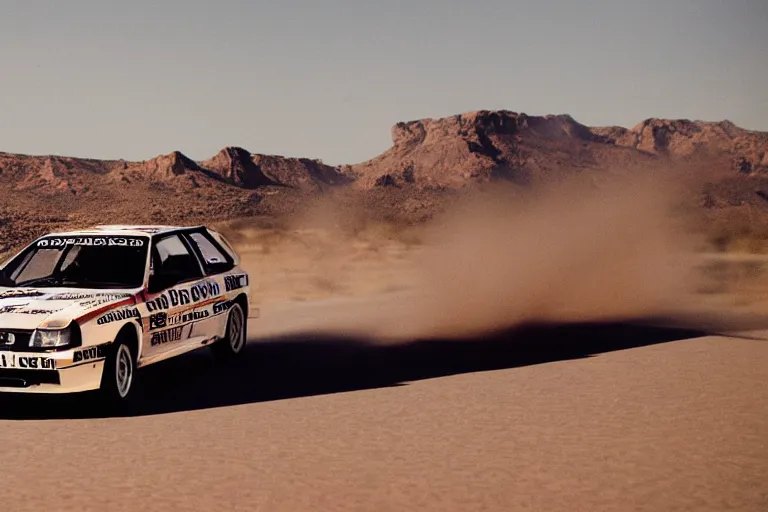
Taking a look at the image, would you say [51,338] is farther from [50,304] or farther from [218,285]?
[218,285]

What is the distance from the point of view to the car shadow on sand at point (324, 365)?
10.6 meters

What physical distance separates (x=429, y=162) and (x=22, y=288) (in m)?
148

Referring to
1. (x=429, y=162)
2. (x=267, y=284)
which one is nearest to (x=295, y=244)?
(x=267, y=284)

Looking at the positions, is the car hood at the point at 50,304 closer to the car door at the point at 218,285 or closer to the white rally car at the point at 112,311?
the white rally car at the point at 112,311

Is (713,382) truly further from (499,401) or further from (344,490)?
(344,490)

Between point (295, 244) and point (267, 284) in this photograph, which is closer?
point (267, 284)

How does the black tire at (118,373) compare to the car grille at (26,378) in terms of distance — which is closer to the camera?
the car grille at (26,378)

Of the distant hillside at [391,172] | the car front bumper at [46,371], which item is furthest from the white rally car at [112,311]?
the distant hillside at [391,172]

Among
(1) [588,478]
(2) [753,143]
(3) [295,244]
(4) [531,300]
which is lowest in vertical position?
(1) [588,478]

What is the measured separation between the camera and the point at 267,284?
2942cm

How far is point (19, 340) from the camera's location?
31.3 ft

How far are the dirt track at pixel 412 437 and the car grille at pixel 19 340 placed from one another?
24.2 inches

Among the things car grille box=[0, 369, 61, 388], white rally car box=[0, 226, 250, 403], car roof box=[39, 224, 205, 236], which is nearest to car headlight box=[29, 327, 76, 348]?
white rally car box=[0, 226, 250, 403]

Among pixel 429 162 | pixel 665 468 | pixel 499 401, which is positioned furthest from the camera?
pixel 429 162
